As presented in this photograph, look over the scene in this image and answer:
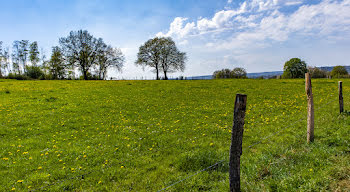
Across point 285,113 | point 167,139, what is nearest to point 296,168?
point 167,139

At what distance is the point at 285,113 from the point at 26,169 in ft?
55.2

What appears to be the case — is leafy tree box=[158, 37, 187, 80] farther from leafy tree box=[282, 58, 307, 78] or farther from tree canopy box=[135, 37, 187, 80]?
leafy tree box=[282, 58, 307, 78]

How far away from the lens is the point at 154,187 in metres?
6.30

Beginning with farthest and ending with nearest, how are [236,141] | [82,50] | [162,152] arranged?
[82,50] → [162,152] → [236,141]

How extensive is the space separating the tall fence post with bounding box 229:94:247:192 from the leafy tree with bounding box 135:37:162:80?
223 feet

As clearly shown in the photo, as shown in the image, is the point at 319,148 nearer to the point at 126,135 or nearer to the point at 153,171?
the point at 153,171

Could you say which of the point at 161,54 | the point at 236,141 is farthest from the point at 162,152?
the point at 161,54

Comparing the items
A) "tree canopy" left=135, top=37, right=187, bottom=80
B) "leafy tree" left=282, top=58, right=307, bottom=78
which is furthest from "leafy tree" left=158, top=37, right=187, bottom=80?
"leafy tree" left=282, top=58, right=307, bottom=78

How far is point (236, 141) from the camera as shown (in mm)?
5129

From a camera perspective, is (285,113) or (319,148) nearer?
(319,148)

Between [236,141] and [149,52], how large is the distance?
69083mm

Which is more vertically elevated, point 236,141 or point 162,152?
point 236,141

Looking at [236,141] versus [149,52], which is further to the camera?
[149,52]

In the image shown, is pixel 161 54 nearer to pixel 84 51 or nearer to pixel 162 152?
pixel 84 51
